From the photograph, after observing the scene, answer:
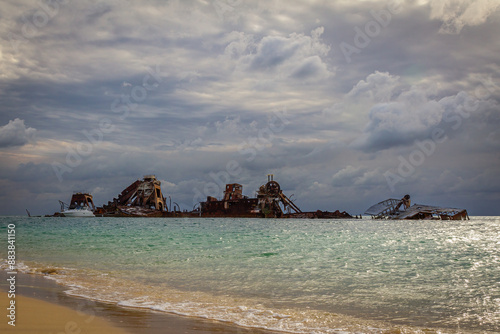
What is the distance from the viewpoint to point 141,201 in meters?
115

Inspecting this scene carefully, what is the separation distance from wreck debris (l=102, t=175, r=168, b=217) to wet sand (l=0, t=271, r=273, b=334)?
107256mm

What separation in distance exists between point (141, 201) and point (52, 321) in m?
113

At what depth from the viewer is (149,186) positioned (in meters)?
114

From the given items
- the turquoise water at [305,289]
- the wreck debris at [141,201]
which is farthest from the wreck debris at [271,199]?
the turquoise water at [305,289]

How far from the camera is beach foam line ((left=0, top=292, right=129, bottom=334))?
5527mm

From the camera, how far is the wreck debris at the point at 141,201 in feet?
367

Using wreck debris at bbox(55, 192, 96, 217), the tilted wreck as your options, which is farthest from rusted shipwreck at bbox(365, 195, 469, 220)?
wreck debris at bbox(55, 192, 96, 217)

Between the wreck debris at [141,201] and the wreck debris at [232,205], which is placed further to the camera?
the wreck debris at [141,201]

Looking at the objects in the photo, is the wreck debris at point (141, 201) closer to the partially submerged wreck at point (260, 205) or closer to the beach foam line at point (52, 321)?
the partially submerged wreck at point (260, 205)

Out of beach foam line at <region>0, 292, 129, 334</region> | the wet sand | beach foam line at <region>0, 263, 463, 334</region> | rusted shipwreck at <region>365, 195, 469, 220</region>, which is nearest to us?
beach foam line at <region>0, 292, 129, 334</region>

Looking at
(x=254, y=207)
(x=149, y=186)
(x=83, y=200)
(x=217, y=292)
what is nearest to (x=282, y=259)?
(x=217, y=292)

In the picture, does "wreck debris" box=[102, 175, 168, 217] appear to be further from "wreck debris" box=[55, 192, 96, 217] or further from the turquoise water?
the turquoise water

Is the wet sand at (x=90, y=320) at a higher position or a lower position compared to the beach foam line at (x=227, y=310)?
higher

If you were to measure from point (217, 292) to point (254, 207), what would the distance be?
310 ft
